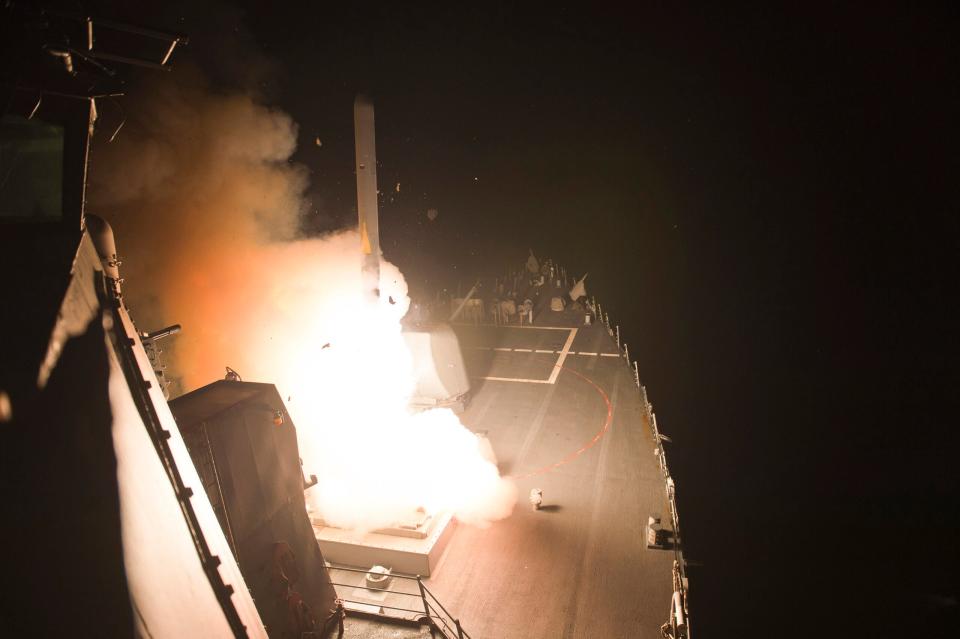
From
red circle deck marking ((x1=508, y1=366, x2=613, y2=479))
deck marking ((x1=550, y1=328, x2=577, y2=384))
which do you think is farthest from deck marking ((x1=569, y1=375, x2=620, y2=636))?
deck marking ((x1=550, y1=328, x2=577, y2=384))

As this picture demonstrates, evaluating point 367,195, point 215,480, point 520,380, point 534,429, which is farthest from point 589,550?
point 367,195

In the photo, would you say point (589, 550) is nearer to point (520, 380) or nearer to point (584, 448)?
point (584, 448)

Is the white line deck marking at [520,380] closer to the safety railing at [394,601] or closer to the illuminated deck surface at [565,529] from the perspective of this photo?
the illuminated deck surface at [565,529]

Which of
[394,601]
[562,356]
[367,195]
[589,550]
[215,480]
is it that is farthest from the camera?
[562,356]

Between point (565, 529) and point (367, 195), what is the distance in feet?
41.0

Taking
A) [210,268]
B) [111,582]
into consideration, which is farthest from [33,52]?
[210,268]

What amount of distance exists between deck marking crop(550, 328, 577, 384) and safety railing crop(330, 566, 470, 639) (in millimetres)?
13253

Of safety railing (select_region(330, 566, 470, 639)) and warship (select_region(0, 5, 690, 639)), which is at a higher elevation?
warship (select_region(0, 5, 690, 639))

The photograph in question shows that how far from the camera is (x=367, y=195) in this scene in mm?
18672

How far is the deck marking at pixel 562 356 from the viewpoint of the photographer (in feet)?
79.7

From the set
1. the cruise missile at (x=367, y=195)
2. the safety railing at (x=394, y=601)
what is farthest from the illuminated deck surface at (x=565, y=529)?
the cruise missile at (x=367, y=195)

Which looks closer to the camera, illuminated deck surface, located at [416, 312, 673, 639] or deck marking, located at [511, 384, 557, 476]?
illuminated deck surface, located at [416, 312, 673, 639]

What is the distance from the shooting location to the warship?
123 inches

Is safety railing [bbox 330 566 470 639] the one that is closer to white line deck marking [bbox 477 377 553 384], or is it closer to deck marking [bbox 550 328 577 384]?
white line deck marking [bbox 477 377 553 384]
